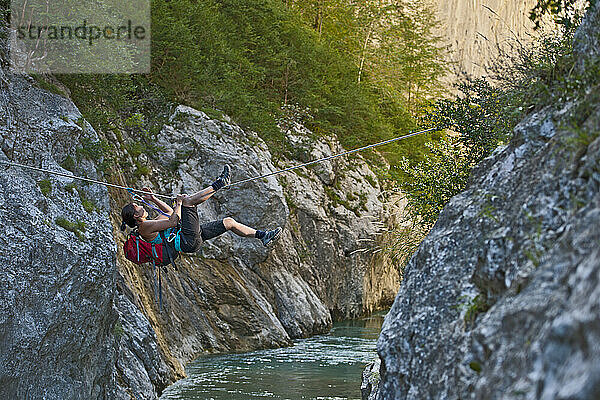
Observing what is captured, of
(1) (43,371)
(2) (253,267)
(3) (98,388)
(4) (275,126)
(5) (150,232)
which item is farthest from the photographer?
(4) (275,126)

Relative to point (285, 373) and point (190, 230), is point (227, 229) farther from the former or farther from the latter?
point (285, 373)

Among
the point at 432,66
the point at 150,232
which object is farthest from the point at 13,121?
the point at 432,66

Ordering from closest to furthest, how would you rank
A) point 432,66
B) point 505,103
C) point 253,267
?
point 505,103
point 253,267
point 432,66

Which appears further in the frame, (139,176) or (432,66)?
(432,66)

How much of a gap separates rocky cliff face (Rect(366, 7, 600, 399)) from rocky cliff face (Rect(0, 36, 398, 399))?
4598mm

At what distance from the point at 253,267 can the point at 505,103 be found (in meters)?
10.6

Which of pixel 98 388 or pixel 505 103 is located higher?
pixel 505 103

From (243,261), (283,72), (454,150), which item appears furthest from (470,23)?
(454,150)

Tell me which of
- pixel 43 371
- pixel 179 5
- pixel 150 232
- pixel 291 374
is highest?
pixel 179 5

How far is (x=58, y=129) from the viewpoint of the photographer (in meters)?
8.95

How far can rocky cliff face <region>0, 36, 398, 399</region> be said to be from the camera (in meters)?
7.39

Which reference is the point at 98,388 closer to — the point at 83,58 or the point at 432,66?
the point at 83,58

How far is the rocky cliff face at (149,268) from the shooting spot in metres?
7.39

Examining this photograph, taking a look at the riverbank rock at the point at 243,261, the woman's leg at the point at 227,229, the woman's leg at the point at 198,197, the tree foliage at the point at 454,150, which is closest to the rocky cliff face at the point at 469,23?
the riverbank rock at the point at 243,261
